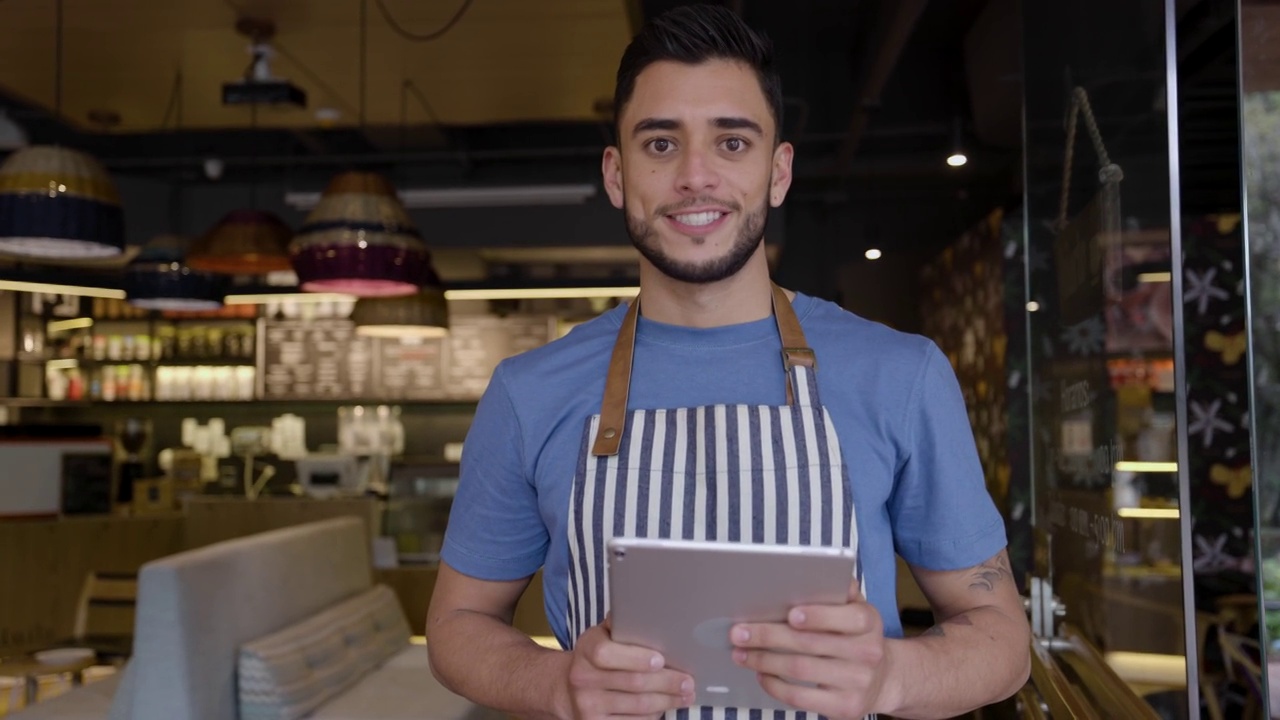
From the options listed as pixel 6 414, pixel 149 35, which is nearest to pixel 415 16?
pixel 149 35

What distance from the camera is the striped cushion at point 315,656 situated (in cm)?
355

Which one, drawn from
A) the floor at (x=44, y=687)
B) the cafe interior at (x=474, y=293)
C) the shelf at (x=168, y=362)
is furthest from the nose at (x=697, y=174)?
the shelf at (x=168, y=362)

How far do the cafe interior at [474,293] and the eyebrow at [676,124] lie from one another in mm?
644

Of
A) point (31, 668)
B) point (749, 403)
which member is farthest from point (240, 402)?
point (749, 403)

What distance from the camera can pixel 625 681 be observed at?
113 centimetres

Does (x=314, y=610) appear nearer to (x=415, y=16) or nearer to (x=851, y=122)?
(x=415, y=16)

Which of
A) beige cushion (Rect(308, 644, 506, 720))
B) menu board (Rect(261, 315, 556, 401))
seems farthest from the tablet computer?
menu board (Rect(261, 315, 556, 401))

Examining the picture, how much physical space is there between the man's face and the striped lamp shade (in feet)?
9.19

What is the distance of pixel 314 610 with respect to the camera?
423cm

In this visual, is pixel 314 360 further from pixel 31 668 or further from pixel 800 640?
pixel 800 640

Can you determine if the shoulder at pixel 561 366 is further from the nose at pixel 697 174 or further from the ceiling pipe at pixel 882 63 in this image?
the ceiling pipe at pixel 882 63

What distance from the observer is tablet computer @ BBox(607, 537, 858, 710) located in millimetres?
1017

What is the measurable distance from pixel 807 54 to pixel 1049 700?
4019 millimetres

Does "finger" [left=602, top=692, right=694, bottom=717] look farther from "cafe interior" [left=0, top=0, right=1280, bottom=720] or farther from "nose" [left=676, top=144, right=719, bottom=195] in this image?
"cafe interior" [left=0, top=0, right=1280, bottom=720]
